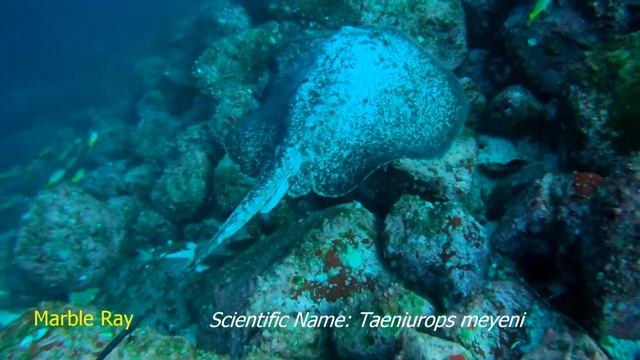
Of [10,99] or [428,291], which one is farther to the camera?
[10,99]

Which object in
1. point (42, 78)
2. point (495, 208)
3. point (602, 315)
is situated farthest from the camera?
point (42, 78)

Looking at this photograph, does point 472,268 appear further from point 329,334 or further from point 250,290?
point 250,290

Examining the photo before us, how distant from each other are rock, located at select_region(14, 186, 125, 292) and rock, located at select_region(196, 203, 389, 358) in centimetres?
365

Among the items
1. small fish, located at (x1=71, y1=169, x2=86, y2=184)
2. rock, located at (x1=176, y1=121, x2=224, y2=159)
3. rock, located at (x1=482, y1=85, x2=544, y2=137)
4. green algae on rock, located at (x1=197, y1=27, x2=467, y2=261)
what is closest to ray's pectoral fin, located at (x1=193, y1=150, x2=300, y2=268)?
green algae on rock, located at (x1=197, y1=27, x2=467, y2=261)

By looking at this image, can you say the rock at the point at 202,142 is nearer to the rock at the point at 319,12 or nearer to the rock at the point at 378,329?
the rock at the point at 319,12

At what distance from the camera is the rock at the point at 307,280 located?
149 inches

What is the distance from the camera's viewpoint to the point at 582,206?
124 inches

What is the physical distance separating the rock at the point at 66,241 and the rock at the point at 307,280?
3.65 meters

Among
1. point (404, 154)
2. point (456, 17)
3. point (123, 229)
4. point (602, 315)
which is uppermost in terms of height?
point (456, 17)

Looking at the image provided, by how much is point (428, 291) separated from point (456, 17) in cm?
382

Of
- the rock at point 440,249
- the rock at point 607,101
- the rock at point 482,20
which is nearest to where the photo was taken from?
the rock at point 607,101

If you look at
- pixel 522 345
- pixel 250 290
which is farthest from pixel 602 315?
pixel 250 290

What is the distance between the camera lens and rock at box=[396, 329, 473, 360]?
8.45ft

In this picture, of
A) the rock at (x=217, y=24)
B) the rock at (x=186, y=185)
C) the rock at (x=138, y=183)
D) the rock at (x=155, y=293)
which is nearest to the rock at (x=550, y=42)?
the rock at (x=186, y=185)
